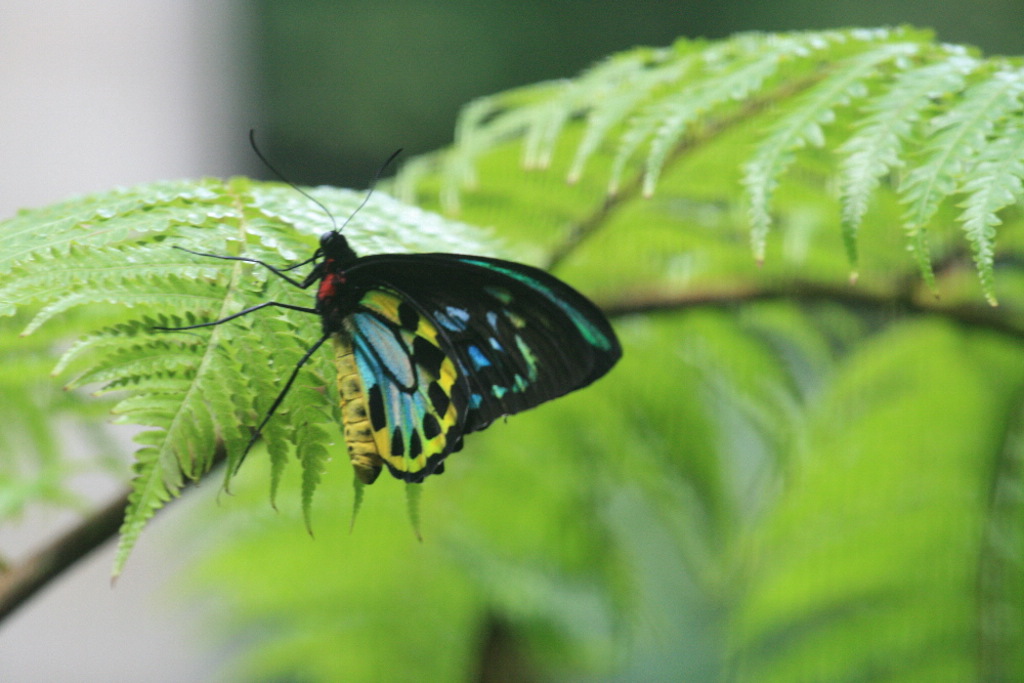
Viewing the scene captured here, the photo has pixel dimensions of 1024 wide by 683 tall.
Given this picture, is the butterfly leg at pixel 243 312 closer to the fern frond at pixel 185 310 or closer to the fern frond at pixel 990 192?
the fern frond at pixel 185 310

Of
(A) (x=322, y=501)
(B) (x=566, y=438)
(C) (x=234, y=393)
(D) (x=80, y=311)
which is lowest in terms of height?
(A) (x=322, y=501)

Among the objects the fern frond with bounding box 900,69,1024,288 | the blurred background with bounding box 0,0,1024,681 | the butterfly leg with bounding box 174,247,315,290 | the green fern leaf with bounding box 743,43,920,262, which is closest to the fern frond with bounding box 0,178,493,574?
the butterfly leg with bounding box 174,247,315,290

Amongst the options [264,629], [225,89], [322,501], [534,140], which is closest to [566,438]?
[322,501]

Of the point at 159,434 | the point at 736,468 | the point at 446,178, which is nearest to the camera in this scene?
the point at 159,434

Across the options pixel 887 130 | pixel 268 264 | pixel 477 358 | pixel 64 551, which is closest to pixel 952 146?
pixel 887 130

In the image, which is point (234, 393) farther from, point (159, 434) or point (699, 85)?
point (699, 85)

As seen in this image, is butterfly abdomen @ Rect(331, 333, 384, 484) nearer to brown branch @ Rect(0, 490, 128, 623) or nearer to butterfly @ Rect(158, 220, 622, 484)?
butterfly @ Rect(158, 220, 622, 484)

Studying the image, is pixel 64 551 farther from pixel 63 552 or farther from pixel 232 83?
pixel 232 83
